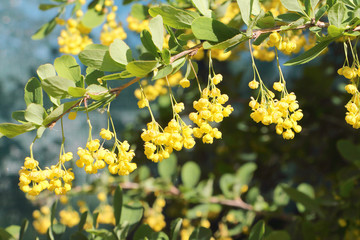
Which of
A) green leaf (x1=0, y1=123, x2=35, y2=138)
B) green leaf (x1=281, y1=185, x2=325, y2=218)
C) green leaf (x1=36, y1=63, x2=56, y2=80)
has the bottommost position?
green leaf (x1=281, y1=185, x2=325, y2=218)

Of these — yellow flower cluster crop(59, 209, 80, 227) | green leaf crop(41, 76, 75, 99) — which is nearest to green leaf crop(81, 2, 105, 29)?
green leaf crop(41, 76, 75, 99)

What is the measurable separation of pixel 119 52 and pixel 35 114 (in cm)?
18

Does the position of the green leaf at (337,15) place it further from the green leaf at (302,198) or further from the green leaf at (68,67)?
the green leaf at (302,198)

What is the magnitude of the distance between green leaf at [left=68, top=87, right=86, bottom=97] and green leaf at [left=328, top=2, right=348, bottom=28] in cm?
43

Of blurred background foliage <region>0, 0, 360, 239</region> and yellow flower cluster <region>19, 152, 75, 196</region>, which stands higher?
yellow flower cluster <region>19, 152, 75, 196</region>

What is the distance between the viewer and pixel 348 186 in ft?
3.77

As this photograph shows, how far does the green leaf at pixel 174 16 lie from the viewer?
0.64 m

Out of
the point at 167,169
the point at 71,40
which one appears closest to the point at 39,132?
the point at 71,40

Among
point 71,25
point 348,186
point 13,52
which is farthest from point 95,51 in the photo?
point 13,52

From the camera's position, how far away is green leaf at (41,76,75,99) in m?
0.61

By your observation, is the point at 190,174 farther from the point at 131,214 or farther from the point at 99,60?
the point at 99,60

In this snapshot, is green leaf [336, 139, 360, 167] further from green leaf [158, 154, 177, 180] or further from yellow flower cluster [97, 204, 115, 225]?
yellow flower cluster [97, 204, 115, 225]

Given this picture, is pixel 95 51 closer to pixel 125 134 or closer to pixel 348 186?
pixel 348 186

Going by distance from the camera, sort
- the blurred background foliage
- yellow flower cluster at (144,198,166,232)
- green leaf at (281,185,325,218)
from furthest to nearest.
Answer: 1. the blurred background foliage
2. yellow flower cluster at (144,198,166,232)
3. green leaf at (281,185,325,218)
